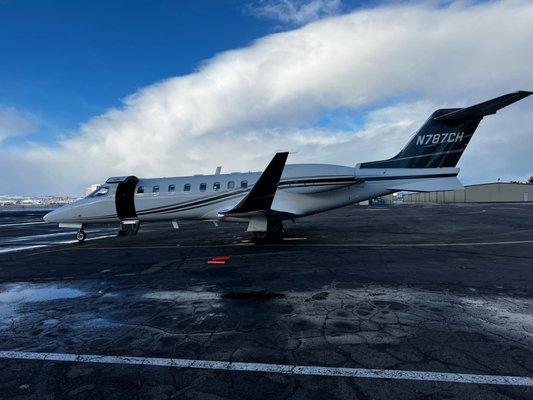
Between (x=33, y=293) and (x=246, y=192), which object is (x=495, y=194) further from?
(x=33, y=293)

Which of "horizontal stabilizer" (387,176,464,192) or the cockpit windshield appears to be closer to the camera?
"horizontal stabilizer" (387,176,464,192)

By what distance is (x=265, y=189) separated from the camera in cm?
1385

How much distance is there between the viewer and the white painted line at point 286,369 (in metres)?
3.66

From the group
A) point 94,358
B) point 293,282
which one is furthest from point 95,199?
point 94,358

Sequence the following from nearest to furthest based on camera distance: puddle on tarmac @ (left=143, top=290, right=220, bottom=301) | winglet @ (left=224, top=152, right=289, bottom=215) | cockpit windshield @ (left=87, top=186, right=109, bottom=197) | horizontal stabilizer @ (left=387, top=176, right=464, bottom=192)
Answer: puddle on tarmac @ (left=143, top=290, right=220, bottom=301) → winglet @ (left=224, top=152, right=289, bottom=215) → horizontal stabilizer @ (left=387, top=176, right=464, bottom=192) → cockpit windshield @ (left=87, top=186, right=109, bottom=197)

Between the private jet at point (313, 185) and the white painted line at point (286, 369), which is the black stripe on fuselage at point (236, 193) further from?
the white painted line at point (286, 369)

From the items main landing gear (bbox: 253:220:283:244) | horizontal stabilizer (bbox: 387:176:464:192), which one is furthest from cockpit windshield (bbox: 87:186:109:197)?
horizontal stabilizer (bbox: 387:176:464:192)

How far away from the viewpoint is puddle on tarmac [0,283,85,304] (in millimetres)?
7527

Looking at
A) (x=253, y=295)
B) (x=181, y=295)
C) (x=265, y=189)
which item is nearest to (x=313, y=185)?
(x=265, y=189)

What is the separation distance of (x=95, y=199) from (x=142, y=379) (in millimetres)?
16297

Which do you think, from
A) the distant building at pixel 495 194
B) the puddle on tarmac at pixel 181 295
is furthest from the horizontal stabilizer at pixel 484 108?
the distant building at pixel 495 194

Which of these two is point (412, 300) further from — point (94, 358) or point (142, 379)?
point (94, 358)

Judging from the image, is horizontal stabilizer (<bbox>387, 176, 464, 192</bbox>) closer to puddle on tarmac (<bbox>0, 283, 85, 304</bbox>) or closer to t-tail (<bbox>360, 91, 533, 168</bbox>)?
t-tail (<bbox>360, 91, 533, 168</bbox>)

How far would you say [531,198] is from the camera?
263 feet
